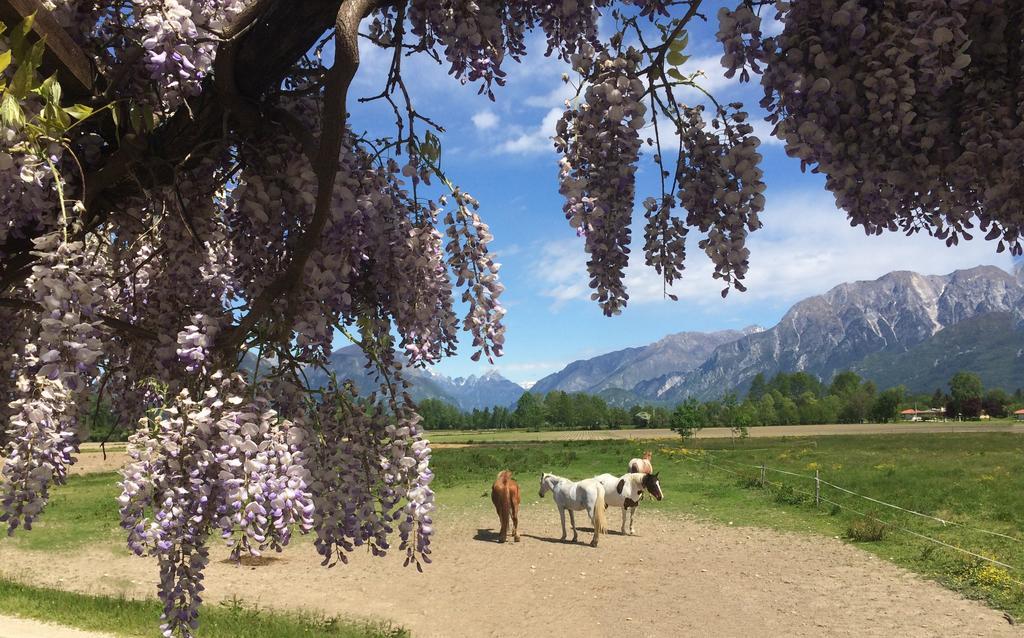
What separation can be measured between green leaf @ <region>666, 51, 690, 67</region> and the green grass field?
13.9 metres

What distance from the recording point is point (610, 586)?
46.4ft

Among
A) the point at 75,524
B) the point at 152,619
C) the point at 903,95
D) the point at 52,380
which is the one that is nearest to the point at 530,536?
the point at 152,619

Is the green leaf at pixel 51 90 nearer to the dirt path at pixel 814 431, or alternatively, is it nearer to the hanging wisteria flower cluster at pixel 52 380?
the hanging wisteria flower cluster at pixel 52 380

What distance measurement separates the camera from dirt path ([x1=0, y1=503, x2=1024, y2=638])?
38.0ft

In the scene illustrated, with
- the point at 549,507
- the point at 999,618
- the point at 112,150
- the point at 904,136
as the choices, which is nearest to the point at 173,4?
the point at 112,150

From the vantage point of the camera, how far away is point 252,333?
294 centimetres

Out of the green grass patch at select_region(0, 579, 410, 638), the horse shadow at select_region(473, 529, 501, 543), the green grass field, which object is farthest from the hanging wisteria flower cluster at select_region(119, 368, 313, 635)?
the horse shadow at select_region(473, 529, 501, 543)

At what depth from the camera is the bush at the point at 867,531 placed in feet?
58.6

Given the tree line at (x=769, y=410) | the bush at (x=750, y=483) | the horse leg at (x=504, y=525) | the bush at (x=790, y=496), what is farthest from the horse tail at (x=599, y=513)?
the tree line at (x=769, y=410)

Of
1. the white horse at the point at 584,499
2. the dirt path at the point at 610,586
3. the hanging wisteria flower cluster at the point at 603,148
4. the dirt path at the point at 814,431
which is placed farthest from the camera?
the dirt path at the point at 814,431

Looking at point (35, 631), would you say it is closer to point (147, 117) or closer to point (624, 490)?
point (147, 117)

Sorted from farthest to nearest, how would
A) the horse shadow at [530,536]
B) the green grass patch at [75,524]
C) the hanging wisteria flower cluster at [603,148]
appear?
the green grass patch at [75,524], the horse shadow at [530,536], the hanging wisteria flower cluster at [603,148]

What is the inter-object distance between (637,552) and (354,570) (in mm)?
7323

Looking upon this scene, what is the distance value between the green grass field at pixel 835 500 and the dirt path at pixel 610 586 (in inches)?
42.4
